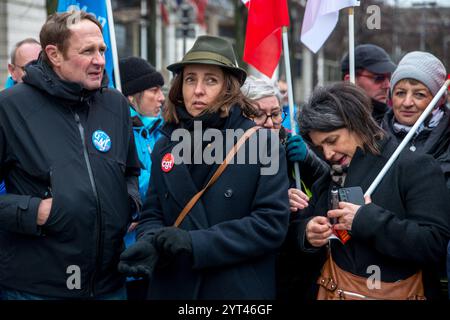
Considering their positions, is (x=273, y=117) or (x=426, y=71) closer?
(x=426, y=71)

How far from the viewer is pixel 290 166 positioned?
370 cm

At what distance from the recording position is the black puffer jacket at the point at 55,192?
302 centimetres

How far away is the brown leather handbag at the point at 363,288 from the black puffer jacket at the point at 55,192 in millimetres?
1085

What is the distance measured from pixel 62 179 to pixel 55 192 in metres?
0.07

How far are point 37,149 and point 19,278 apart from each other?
628 millimetres

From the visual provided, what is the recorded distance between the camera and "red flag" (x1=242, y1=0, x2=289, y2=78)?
3.97m

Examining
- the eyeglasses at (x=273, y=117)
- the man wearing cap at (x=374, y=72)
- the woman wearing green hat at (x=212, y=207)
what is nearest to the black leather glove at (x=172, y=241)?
the woman wearing green hat at (x=212, y=207)

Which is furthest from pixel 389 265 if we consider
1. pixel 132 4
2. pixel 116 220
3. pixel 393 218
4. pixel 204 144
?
pixel 132 4

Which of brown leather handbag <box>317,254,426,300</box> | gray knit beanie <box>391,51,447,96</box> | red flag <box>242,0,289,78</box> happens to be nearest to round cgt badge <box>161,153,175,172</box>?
brown leather handbag <box>317,254,426,300</box>

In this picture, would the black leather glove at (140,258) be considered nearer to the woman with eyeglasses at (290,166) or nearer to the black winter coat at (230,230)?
the black winter coat at (230,230)

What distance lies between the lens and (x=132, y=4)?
28.1 meters

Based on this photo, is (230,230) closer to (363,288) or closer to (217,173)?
(217,173)

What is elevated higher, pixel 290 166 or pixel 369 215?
pixel 290 166

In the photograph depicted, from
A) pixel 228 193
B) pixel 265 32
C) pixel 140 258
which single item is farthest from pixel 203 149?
pixel 265 32
